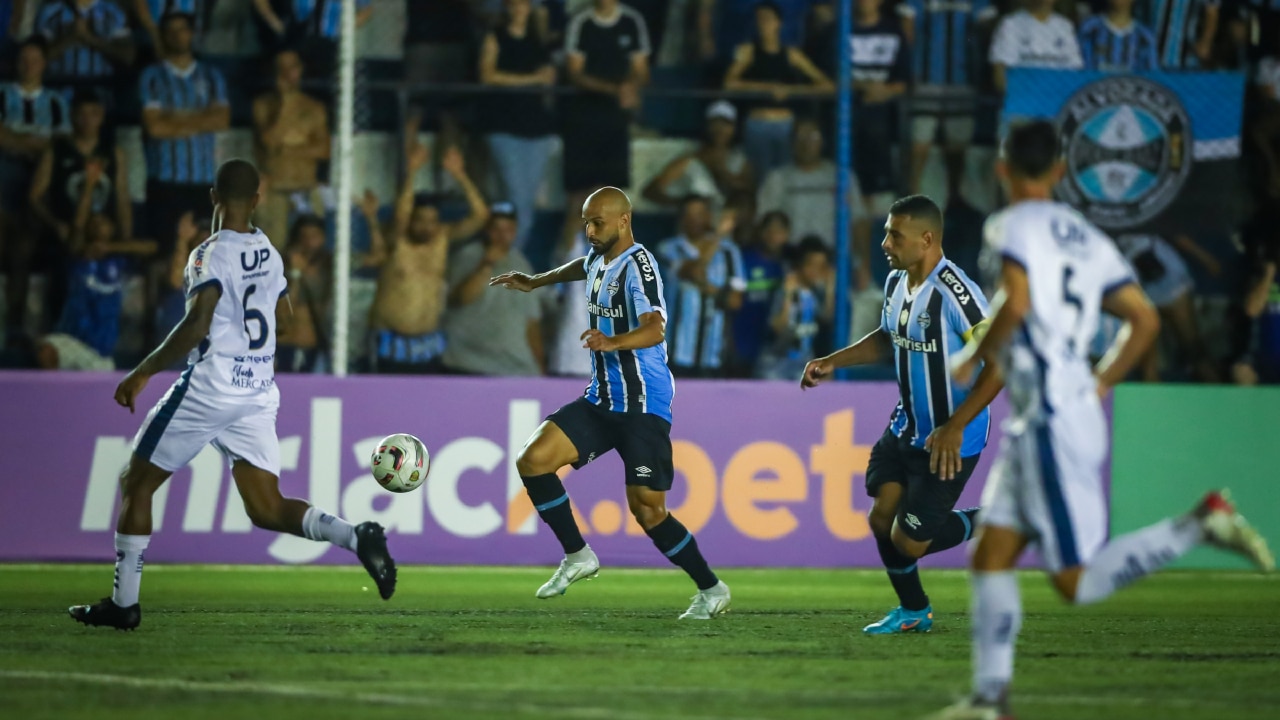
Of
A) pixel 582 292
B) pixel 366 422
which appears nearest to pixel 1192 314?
pixel 582 292

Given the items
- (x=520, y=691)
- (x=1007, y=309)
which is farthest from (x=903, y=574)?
(x=1007, y=309)

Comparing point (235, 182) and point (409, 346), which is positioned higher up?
point (235, 182)

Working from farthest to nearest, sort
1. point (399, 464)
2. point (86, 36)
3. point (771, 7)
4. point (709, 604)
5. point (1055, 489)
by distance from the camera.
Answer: point (771, 7), point (86, 36), point (399, 464), point (709, 604), point (1055, 489)

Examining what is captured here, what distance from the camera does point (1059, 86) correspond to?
14008mm

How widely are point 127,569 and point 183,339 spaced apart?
107 cm

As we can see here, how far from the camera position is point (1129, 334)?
19.1 ft

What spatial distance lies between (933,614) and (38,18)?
28.5ft

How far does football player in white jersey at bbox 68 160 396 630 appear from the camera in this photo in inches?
317

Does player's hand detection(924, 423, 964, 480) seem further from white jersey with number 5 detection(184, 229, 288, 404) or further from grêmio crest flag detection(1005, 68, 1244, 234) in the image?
grêmio crest flag detection(1005, 68, 1244, 234)

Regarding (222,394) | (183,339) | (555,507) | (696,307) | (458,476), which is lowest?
(458,476)

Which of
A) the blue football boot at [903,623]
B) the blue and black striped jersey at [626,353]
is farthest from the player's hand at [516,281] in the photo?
the blue football boot at [903,623]

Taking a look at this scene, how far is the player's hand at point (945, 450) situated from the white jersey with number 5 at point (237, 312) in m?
3.06

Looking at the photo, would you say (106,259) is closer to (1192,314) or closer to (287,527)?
(287,527)

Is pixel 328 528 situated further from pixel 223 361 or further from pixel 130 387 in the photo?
pixel 130 387
